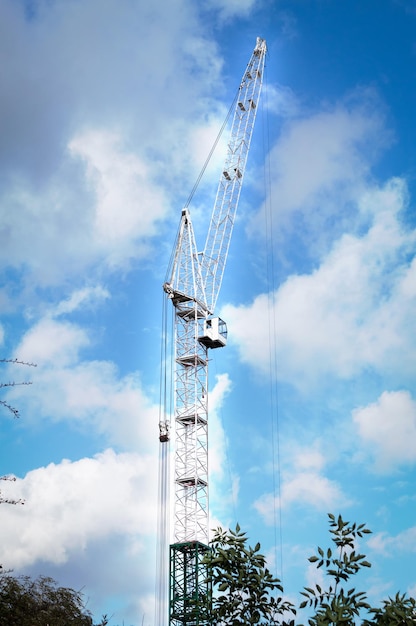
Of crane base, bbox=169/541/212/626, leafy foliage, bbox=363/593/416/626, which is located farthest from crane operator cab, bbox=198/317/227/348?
leafy foliage, bbox=363/593/416/626

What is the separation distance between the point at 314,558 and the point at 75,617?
47584 millimetres

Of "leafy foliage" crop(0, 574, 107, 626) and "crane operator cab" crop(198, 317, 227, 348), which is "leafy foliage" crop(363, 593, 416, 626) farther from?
"crane operator cab" crop(198, 317, 227, 348)

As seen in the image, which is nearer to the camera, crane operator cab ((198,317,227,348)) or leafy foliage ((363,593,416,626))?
leafy foliage ((363,593,416,626))

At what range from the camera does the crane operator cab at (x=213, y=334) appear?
137 meters

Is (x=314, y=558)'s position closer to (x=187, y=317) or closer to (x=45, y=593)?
(x=45, y=593)

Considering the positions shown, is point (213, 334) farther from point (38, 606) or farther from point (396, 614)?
point (396, 614)

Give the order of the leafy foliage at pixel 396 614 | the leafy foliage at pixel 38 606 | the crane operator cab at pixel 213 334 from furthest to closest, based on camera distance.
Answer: the crane operator cab at pixel 213 334
the leafy foliage at pixel 38 606
the leafy foliage at pixel 396 614

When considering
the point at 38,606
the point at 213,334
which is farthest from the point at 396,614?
the point at 213,334

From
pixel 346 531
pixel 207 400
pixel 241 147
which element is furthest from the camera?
pixel 241 147

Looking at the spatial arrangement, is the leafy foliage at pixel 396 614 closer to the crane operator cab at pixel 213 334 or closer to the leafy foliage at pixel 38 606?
the leafy foliage at pixel 38 606

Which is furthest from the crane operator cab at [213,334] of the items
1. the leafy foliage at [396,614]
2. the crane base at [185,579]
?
the leafy foliage at [396,614]

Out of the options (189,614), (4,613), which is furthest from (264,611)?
(189,614)

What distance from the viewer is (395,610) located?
75.1 feet

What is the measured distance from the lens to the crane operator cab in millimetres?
136875
